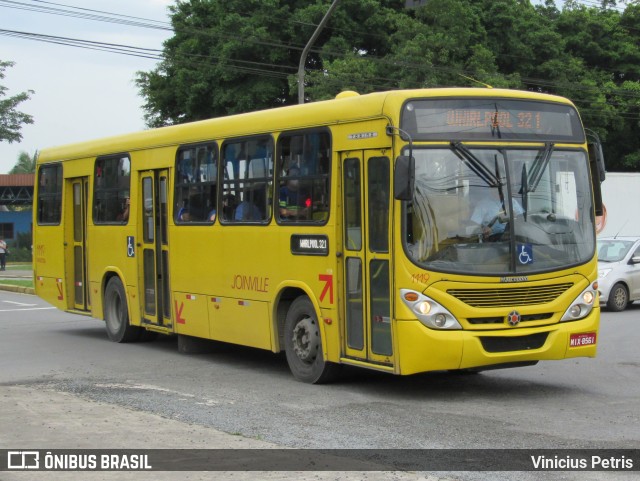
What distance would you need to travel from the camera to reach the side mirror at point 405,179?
9828mm

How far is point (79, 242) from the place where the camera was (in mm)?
17719

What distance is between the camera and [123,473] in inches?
277

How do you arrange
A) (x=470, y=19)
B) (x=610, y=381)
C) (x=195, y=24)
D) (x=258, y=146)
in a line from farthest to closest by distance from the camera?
(x=195, y=24), (x=470, y=19), (x=258, y=146), (x=610, y=381)

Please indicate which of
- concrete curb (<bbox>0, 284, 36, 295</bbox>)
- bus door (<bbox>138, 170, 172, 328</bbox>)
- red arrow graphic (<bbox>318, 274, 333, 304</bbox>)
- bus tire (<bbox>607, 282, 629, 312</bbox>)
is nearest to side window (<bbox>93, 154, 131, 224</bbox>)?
bus door (<bbox>138, 170, 172, 328</bbox>)

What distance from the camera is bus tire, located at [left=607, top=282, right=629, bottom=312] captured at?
2188 centimetres

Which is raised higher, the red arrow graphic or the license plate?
the red arrow graphic

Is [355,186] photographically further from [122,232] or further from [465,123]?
[122,232]

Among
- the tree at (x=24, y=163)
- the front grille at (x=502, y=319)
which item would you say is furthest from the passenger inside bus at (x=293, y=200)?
the tree at (x=24, y=163)

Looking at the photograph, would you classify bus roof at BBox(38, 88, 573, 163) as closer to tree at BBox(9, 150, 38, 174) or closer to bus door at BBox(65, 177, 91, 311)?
bus door at BBox(65, 177, 91, 311)

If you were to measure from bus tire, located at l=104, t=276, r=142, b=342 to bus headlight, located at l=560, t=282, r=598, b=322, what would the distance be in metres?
7.75

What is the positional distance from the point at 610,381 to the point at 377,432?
418 centimetres

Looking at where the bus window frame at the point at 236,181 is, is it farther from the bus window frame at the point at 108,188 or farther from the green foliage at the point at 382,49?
the green foliage at the point at 382,49

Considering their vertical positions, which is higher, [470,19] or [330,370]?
[470,19]

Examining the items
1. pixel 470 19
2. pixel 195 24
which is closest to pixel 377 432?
pixel 470 19
